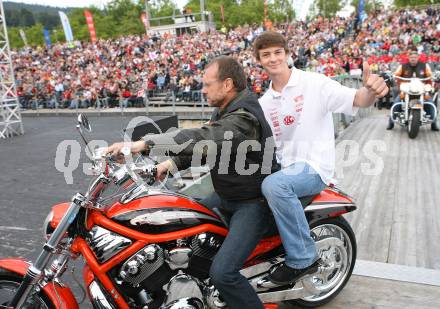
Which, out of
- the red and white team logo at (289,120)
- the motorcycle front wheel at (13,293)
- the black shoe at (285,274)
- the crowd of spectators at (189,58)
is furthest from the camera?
the crowd of spectators at (189,58)

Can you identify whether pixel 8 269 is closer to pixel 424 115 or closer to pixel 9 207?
pixel 9 207

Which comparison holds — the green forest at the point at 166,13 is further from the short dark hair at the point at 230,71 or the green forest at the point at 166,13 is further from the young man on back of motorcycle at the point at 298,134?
the short dark hair at the point at 230,71

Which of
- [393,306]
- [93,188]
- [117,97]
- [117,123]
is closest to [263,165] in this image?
[93,188]

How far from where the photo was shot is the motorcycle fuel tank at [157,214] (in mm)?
2344

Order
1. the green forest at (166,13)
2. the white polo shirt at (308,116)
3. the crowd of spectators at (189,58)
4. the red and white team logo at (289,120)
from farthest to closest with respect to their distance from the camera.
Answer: the green forest at (166,13) → the crowd of spectators at (189,58) → the red and white team logo at (289,120) → the white polo shirt at (308,116)

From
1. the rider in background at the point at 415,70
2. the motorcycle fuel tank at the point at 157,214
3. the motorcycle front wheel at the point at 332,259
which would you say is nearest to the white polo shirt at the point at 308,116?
the motorcycle front wheel at the point at 332,259

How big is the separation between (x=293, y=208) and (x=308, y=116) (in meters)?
0.80

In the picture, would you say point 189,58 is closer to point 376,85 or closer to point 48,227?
point 376,85

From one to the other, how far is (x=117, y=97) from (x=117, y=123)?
507 cm

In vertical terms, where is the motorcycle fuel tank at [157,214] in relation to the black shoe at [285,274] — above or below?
above

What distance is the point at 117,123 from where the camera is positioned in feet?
53.2

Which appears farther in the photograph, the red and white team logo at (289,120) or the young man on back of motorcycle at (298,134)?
the red and white team logo at (289,120)

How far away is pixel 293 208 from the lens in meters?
2.56

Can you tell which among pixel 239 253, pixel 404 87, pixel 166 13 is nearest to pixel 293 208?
pixel 239 253
